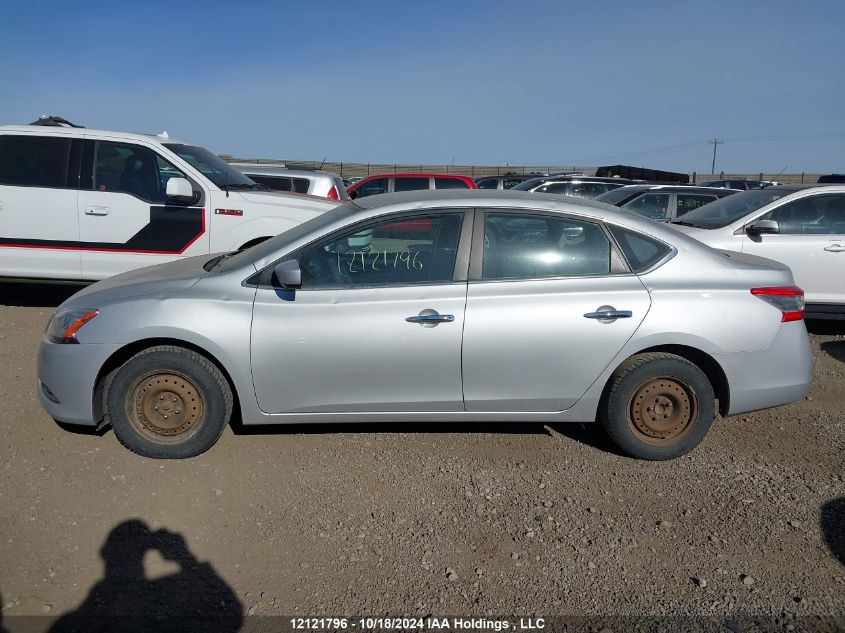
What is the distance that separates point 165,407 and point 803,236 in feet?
21.4

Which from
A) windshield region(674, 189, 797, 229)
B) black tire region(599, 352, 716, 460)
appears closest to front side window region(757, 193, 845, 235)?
windshield region(674, 189, 797, 229)

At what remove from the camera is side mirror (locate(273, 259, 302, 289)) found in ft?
13.1

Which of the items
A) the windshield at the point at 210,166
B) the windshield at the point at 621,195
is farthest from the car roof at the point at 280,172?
the windshield at the point at 621,195

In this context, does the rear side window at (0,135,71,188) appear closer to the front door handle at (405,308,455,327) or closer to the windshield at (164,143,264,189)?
the windshield at (164,143,264,189)

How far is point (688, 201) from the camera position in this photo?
11484 millimetres

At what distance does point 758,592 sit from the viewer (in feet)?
10.2

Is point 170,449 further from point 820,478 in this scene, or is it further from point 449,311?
point 820,478

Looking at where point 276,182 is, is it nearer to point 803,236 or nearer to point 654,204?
point 654,204

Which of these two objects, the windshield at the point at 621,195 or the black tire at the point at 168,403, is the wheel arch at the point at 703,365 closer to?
the black tire at the point at 168,403

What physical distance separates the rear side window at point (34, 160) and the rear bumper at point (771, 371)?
21.7 feet

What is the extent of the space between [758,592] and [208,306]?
10.6ft

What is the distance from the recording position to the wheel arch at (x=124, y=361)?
162 inches

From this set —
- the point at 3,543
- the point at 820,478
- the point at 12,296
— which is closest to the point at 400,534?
the point at 3,543

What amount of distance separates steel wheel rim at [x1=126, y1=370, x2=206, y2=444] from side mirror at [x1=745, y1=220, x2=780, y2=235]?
229 inches
